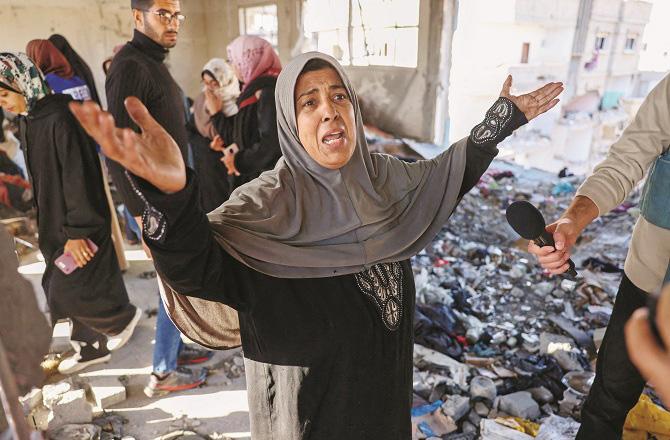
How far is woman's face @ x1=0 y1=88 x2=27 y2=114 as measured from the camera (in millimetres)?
2301

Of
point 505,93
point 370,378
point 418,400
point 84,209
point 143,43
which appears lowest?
point 418,400

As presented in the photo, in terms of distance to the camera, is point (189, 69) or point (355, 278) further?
point (189, 69)

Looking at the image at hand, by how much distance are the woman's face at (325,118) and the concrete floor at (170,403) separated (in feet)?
6.05

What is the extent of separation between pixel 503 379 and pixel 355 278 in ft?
6.45

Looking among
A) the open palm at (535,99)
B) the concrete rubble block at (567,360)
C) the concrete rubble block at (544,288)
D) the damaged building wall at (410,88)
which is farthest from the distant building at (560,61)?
the open palm at (535,99)

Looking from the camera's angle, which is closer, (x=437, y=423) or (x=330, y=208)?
(x=330, y=208)

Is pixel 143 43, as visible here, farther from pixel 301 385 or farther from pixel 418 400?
pixel 418 400

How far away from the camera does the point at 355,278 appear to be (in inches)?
59.8

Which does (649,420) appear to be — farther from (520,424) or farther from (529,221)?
(529,221)

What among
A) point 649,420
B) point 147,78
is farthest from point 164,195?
point 649,420

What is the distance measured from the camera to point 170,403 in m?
2.87

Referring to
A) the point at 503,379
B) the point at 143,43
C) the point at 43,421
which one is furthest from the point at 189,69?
the point at 503,379

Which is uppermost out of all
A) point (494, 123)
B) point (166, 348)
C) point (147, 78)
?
point (147, 78)

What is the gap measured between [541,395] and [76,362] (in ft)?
9.96
